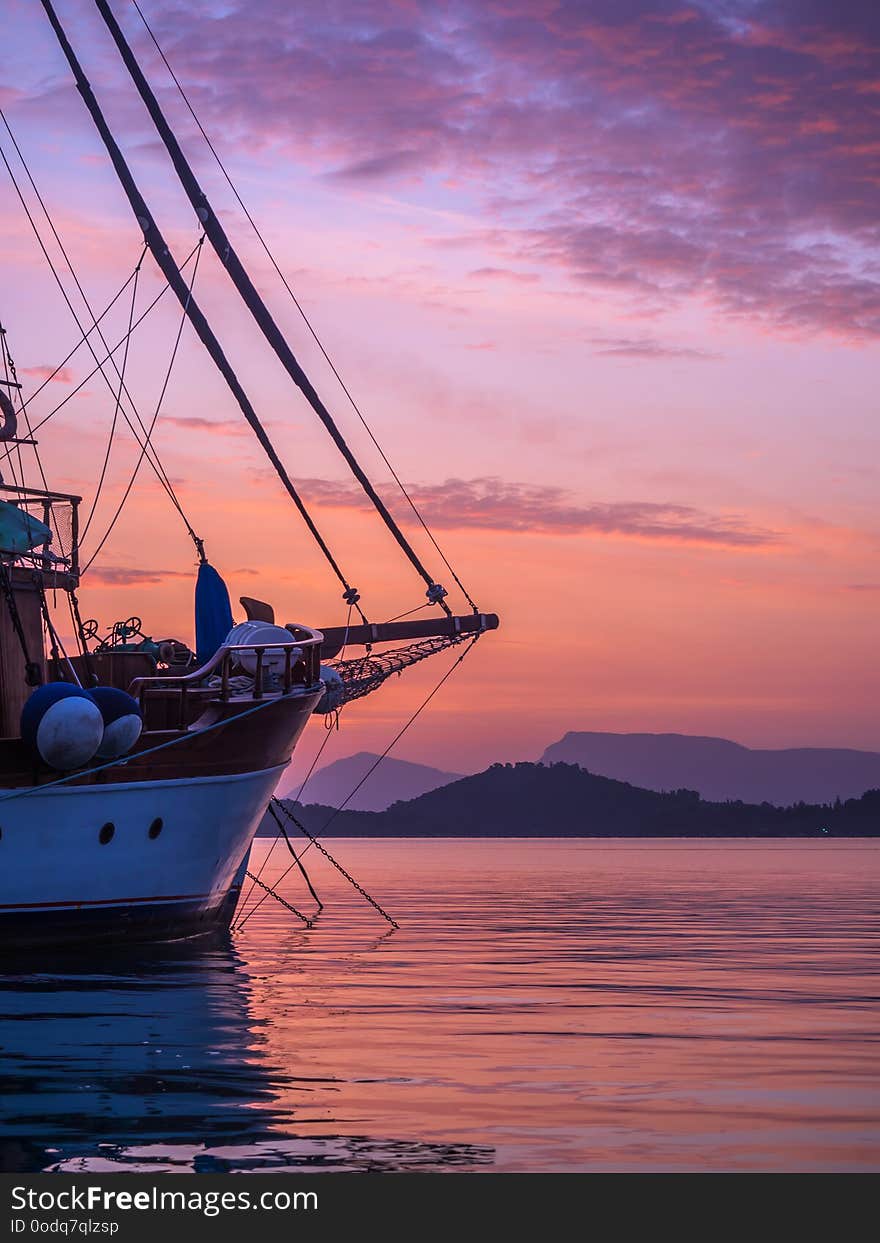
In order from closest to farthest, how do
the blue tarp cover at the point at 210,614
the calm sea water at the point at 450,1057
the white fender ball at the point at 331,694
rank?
the calm sea water at the point at 450,1057 → the blue tarp cover at the point at 210,614 → the white fender ball at the point at 331,694

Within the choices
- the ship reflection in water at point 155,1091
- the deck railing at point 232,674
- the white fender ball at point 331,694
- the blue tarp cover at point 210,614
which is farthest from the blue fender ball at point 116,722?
the white fender ball at point 331,694

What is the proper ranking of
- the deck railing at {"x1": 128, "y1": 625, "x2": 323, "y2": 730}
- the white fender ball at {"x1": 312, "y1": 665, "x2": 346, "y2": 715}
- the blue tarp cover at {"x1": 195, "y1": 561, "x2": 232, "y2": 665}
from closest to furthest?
the deck railing at {"x1": 128, "y1": 625, "x2": 323, "y2": 730}
the blue tarp cover at {"x1": 195, "y1": 561, "x2": 232, "y2": 665}
the white fender ball at {"x1": 312, "y1": 665, "x2": 346, "y2": 715}

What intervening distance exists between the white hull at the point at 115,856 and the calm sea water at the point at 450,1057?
86 cm

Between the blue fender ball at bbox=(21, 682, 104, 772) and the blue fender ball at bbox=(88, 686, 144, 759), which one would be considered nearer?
the blue fender ball at bbox=(21, 682, 104, 772)

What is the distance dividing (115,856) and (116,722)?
2662 millimetres

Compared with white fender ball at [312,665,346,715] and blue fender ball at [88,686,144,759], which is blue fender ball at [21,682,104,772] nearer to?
blue fender ball at [88,686,144,759]

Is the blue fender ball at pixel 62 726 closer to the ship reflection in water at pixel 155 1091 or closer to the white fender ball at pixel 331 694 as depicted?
the ship reflection in water at pixel 155 1091

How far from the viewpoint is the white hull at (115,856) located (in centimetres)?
2639

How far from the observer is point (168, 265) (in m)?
36.2

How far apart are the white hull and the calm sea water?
34.0 inches

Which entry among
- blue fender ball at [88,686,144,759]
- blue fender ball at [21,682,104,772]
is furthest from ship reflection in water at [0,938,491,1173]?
blue fender ball at [88,686,144,759]

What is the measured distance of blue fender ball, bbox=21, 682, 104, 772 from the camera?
2511cm

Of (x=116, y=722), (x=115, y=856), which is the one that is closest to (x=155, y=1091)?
(x=116, y=722)
